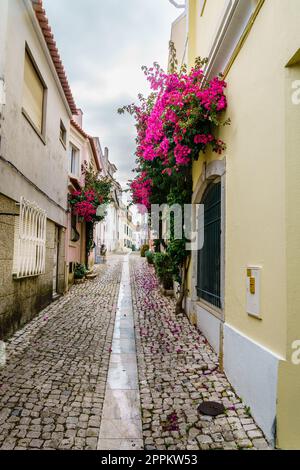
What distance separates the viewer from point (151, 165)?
7391 mm

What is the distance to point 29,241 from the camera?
634 centimetres

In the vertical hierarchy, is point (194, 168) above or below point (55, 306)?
above

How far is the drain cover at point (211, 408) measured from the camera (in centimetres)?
328

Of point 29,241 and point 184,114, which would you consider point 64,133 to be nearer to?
point 29,241

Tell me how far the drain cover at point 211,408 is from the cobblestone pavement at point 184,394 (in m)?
0.06

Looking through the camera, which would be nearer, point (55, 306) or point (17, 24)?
point (17, 24)

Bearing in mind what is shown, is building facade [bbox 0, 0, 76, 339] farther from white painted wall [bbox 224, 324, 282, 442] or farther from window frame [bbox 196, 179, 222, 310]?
white painted wall [bbox 224, 324, 282, 442]

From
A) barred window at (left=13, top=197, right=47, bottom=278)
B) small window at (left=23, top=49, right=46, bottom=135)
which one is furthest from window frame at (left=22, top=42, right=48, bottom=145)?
barred window at (left=13, top=197, right=47, bottom=278)

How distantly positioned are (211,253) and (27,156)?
13.2ft

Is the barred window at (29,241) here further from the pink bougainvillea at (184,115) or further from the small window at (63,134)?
the small window at (63,134)

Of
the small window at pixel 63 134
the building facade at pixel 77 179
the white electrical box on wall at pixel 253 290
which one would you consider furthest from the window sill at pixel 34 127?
the white electrical box on wall at pixel 253 290

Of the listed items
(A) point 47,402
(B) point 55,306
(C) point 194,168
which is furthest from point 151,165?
(A) point 47,402

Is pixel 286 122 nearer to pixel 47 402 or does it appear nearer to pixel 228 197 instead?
pixel 228 197
